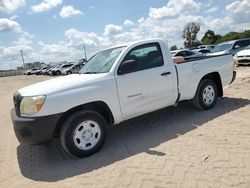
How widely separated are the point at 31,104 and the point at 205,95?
4.23 metres

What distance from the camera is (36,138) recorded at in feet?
15.3

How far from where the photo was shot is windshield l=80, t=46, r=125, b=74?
5637 mm

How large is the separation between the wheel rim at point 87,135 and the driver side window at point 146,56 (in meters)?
1.33

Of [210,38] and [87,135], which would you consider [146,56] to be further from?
[210,38]

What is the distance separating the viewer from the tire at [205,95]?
22.9 feet

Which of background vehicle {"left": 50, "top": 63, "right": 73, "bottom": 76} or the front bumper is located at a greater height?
Answer: background vehicle {"left": 50, "top": 63, "right": 73, "bottom": 76}

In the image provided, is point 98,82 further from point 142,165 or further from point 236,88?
point 236,88

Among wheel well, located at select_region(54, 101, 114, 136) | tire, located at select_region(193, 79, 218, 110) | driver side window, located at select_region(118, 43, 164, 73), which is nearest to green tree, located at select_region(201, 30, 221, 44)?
tire, located at select_region(193, 79, 218, 110)

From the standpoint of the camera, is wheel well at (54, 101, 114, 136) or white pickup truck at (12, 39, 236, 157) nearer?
white pickup truck at (12, 39, 236, 157)

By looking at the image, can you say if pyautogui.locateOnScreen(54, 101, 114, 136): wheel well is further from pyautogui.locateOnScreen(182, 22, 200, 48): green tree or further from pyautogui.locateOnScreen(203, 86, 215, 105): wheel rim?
pyautogui.locateOnScreen(182, 22, 200, 48): green tree

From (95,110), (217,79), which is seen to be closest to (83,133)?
(95,110)

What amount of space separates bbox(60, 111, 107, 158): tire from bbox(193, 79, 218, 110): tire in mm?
2797

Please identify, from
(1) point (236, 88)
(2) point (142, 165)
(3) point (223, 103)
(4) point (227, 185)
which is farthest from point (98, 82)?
(1) point (236, 88)

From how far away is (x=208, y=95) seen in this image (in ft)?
23.6
